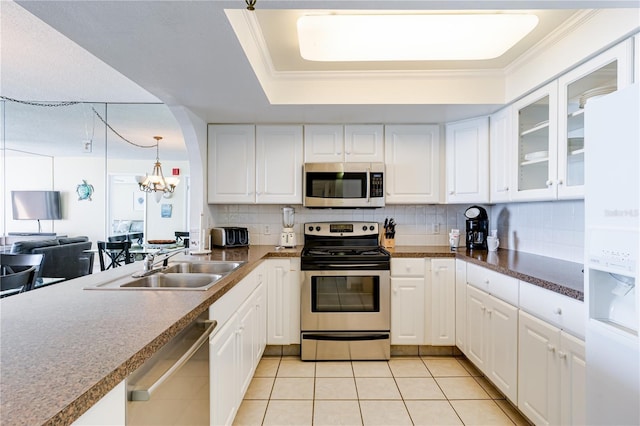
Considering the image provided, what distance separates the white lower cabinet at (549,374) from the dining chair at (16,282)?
10.0 feet

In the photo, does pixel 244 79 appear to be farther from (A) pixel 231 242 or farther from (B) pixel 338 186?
(A) pixel 231 242

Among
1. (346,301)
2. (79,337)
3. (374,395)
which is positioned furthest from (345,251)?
(79,337)

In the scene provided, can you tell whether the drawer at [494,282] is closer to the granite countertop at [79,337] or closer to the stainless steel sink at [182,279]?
the granite countertop at [79,337]

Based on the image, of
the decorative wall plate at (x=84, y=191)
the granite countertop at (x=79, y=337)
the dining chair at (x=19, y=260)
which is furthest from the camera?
the decorative wall plate at (x=84, y=191)


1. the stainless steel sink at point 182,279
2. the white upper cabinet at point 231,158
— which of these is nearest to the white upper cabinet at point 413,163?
the white upper cabinet at point 231,158

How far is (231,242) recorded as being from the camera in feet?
10.2

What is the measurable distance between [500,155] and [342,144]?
1358mm

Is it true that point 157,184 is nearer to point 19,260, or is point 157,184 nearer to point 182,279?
point 19,260

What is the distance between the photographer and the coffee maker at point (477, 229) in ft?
9.93

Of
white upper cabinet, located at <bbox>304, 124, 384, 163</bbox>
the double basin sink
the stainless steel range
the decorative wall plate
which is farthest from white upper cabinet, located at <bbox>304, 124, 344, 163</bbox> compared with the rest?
the decorative wall plate

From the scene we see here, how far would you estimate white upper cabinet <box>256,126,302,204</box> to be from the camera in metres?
3.10

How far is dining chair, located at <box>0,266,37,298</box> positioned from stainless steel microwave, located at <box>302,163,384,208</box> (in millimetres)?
2070

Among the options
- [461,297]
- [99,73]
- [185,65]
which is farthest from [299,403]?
[99,73]

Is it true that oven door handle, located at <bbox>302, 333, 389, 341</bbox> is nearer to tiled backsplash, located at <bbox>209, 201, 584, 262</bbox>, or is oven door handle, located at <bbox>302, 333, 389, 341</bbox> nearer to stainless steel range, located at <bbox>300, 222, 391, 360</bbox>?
stainless steel range, located at <bbox>300, 222, 391, 360</bbox>
